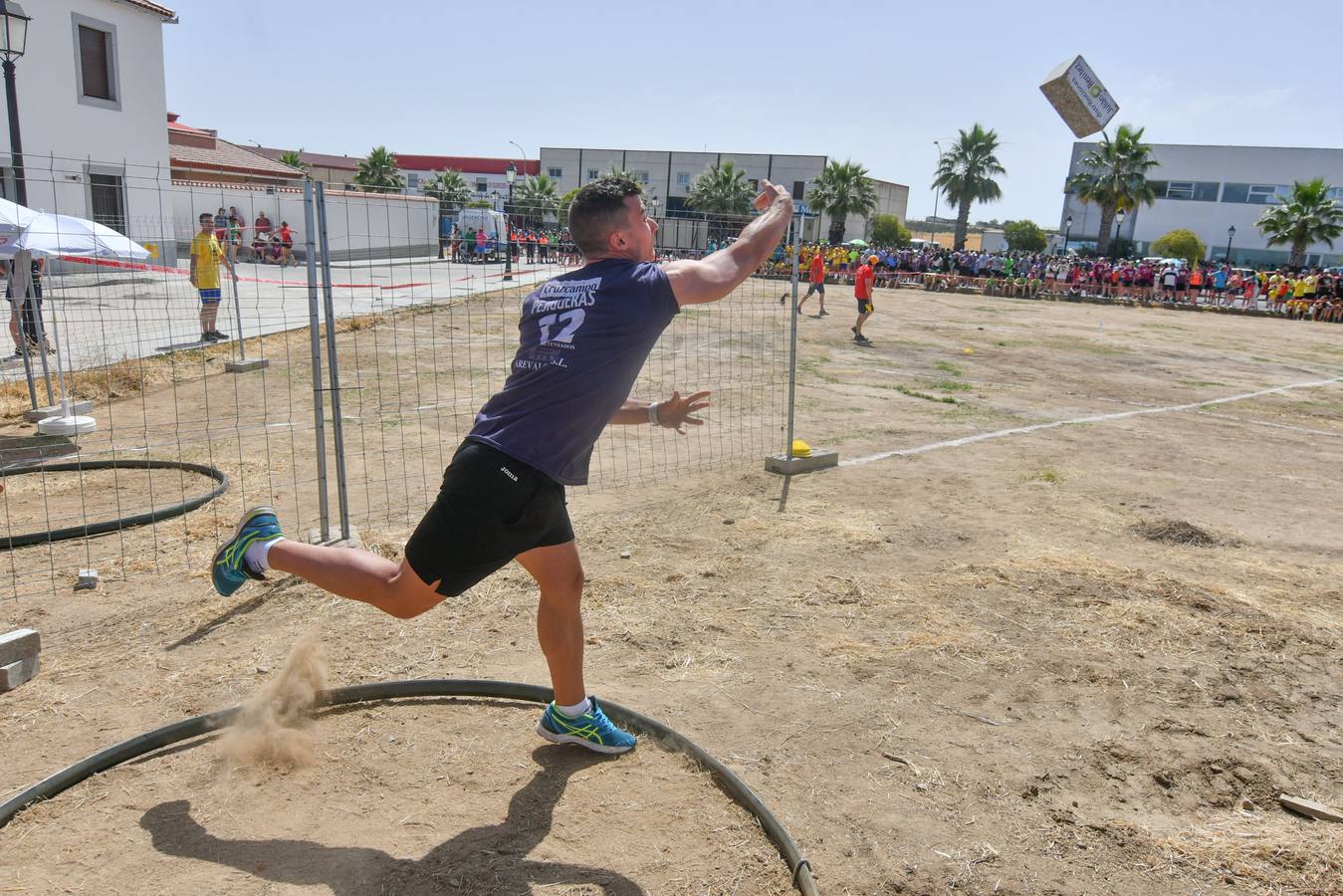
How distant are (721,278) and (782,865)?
187cm

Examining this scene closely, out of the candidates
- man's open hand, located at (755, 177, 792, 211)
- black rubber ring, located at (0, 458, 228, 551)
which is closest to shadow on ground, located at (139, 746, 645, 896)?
man's open hand, located at (755, 177, 792, 211)

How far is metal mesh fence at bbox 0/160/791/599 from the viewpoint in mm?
5672

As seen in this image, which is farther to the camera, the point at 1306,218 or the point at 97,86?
the point at 1306,218

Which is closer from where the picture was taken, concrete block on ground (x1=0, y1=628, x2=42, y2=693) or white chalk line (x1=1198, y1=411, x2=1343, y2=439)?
concrete block on ground (x1=0, y1=628, x2=42, y2=693)

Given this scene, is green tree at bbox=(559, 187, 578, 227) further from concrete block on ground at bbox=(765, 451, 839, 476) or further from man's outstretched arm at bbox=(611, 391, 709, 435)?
concrete block on ground at bbox=(765, 451, 839, 476)

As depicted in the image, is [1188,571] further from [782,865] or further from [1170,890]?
[782,865]

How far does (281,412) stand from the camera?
9.80m

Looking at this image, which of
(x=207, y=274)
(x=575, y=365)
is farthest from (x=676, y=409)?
(x=207, y=274)

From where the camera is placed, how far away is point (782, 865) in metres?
2.85

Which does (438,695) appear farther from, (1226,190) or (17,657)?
(1226,190)

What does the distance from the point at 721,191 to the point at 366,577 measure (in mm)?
65067

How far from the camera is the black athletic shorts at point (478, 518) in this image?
110 inches

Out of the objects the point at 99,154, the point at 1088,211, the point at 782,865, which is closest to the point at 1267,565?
the point at 782,865

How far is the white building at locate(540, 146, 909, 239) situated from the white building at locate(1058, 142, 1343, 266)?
66.7ft
